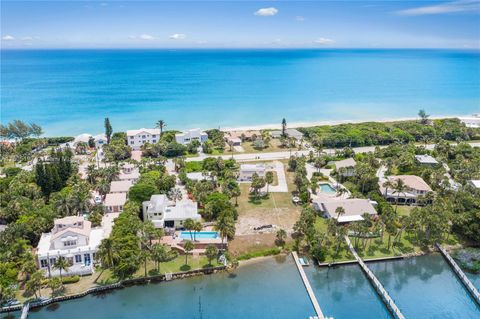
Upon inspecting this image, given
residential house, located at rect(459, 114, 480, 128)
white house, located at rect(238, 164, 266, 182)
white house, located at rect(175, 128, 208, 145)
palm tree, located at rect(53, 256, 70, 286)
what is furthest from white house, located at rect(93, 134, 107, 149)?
residential house, located at rect(459, 114, 480, 128)

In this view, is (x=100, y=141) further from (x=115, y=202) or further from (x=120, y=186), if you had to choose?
(x=115, y=202)

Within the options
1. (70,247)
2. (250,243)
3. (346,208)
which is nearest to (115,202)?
(70,247)

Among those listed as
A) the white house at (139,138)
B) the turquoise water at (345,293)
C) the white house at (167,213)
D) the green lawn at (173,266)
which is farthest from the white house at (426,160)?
the white house at (139,138)

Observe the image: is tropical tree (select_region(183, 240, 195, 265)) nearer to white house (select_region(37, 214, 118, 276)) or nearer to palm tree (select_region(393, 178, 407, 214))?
white house (select_region(37, 214, 118, 276))

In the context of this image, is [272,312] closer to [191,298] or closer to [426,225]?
[191,298]

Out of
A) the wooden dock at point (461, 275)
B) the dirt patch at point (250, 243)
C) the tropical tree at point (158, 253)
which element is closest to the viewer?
the wooden dock at point (461, 275)

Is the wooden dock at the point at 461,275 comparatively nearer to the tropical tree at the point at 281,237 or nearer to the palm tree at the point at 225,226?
the tropical tree at the point at 281,237
